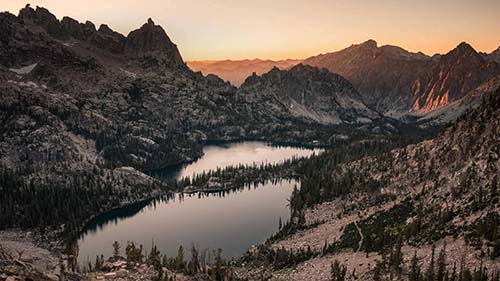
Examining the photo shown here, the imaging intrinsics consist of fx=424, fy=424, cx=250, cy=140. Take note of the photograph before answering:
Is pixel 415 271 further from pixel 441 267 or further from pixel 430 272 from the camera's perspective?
pixel 441 267

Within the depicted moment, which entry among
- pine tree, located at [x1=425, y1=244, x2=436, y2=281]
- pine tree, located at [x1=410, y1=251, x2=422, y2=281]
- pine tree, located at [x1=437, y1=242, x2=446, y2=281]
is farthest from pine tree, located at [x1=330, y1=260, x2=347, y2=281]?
pine tree, located at [x1=437, y1=242, x2=446, y2=281]

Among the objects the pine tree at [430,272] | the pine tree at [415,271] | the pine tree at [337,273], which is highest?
the pine tree at [430,272]

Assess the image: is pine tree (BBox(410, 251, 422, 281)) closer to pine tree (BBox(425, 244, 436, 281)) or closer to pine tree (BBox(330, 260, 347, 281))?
pine tree (BBox(425, 244, 436, 281))

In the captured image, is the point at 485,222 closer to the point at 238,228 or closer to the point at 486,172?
the point at 486,172

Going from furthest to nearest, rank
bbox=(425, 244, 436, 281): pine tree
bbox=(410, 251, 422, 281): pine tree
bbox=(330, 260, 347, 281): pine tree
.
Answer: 1. bbox=(330, 260, 347, 281): pine tree
2. bbox=(410, 251, 422, 281): pine tree
3. bbox=(425, 244, 436, 281): pine tree

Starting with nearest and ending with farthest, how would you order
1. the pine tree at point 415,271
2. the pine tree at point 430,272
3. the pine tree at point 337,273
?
the pine tree at point 430,272 → the pine tree at point 415,271 → the pine tree at point 337,273

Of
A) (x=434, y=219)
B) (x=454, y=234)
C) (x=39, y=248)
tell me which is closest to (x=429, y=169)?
(x=434, y=219)

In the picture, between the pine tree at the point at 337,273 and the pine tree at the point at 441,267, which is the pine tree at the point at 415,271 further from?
the pine tree at the point at 337,273

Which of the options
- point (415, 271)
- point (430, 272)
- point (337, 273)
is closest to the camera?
point (430, 272)

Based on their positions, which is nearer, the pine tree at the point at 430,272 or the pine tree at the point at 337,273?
the pine tree at the point at 430,272

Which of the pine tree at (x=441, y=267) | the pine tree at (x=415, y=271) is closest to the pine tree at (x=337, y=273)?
the pine tree at (x=415, y=271)

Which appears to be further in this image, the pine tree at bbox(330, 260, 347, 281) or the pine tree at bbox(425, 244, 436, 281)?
the pine tree at bbox(330, 260, 347, 281)

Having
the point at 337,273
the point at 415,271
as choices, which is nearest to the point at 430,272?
the point at 415,271

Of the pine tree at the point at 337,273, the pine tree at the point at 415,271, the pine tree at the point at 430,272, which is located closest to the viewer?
the pine tree at the point at 430,272
